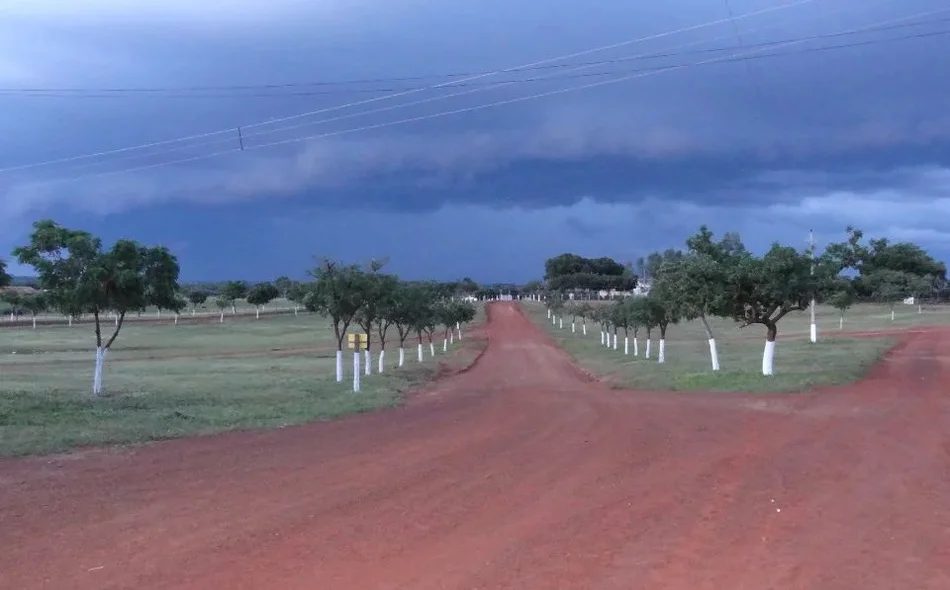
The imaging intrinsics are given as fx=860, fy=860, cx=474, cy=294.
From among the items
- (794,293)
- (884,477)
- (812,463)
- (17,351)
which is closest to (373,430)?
(812,463)

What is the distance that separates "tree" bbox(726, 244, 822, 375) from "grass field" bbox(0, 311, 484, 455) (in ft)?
45.1

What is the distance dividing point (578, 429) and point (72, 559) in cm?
1236

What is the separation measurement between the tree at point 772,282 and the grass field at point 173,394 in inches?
541

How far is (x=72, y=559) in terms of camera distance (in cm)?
895

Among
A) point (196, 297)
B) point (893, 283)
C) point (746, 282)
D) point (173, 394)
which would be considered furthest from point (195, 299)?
point (746, 282)

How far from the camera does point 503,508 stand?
11141mm

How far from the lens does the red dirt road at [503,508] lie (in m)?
8.37

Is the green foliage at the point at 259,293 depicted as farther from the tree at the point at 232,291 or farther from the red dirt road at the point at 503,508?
the red dirt road at the point at 503,508

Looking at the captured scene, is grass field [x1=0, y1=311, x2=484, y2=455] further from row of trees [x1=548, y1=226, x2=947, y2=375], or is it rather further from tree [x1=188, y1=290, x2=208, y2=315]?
tree [x1=188, y1=290, x2=208, y2=315]

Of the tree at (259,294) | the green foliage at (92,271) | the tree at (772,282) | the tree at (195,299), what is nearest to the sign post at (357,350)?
the green foliage at (92,271)

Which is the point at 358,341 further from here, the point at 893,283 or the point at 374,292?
the point at 893,283

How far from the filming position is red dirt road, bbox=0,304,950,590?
329 inches

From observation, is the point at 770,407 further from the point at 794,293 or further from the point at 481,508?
the point at 481,508

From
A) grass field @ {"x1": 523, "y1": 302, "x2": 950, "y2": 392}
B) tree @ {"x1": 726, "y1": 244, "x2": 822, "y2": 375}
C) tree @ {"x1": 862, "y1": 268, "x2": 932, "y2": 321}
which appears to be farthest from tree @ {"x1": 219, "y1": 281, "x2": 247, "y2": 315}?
tree @ {"x1": 726, "y1": 244, "x2": 822, "y2": 375}
